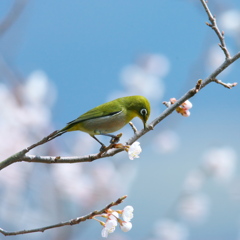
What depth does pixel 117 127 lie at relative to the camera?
4.11 m

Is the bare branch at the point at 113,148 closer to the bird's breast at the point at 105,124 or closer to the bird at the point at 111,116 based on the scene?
the bird at the point at 111,116

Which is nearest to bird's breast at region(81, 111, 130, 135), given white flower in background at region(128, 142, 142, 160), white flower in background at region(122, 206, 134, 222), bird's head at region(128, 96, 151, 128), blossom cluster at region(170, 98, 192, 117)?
bird's head at region(128, 96, 151, 128)

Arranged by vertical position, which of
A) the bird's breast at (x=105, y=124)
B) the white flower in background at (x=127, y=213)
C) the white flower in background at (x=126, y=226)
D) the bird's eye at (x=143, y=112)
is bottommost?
the white flower in background at (x=126, y=226)

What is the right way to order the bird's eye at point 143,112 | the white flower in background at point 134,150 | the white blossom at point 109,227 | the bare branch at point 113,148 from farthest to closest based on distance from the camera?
1. the bird's eye at point 143,112
2. the white flower in background at point 134,150
3. the white blossom at point 109,227
4. the bare branch at point 113,148

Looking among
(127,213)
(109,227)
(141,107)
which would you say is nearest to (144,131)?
(127,213)

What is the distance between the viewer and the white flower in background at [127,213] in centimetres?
272

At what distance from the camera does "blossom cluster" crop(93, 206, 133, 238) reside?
2691 millimetres

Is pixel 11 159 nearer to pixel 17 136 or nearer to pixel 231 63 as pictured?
pixel 231 63

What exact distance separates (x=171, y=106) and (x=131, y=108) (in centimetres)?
134

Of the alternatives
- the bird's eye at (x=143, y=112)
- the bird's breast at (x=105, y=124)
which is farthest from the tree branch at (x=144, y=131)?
the bird's eye at (x=143, y=112)

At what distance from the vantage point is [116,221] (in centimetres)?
271

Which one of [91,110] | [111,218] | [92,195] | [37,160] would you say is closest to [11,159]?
[37,160]

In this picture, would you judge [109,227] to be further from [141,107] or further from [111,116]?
[141,107]

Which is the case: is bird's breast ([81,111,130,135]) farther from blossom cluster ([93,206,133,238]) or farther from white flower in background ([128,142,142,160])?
blossom cluster ([93,206,133,238])
